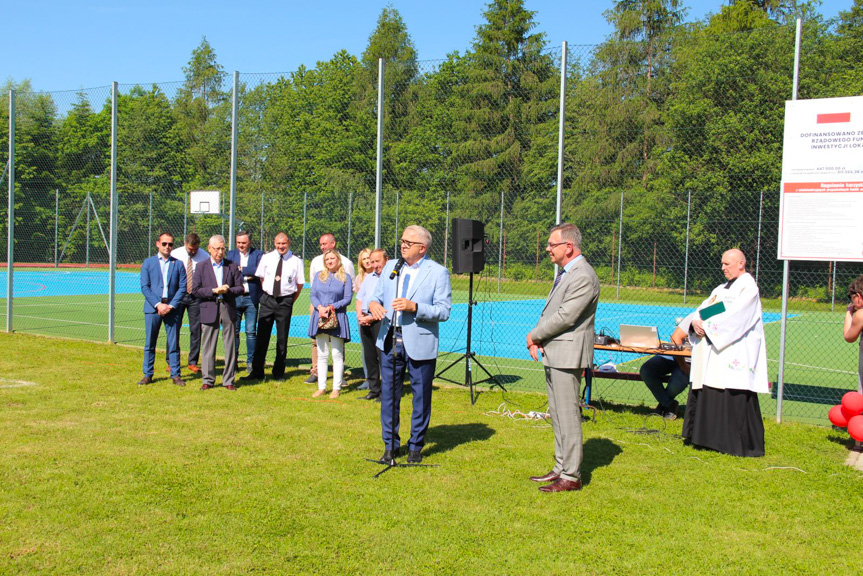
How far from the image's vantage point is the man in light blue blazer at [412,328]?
5797 mm

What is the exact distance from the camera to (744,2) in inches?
1492

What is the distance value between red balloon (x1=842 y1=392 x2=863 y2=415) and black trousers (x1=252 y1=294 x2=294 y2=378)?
20.2 ft

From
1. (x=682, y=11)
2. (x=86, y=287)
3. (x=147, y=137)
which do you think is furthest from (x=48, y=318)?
(x=682, y=11)

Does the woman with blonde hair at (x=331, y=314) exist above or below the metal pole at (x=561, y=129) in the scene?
below

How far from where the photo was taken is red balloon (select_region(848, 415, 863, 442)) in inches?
247

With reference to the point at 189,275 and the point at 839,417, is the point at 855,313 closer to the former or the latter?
the point at 839,417

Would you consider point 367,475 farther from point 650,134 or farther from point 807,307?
point 807,307

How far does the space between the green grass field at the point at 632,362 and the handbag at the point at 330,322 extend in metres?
1.91

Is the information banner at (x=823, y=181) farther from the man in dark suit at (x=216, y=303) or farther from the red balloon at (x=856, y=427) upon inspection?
the man in dark suit at (x=216, y=303)

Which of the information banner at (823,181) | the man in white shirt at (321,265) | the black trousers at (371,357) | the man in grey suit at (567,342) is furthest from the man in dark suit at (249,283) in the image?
the information banner at (823,181)

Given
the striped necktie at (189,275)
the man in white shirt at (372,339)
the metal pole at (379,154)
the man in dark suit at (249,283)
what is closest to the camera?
the man in white shirt at (372,339)

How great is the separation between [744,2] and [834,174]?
117ft

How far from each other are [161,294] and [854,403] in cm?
744

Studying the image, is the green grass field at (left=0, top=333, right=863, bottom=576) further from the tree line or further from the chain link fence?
the tree line
